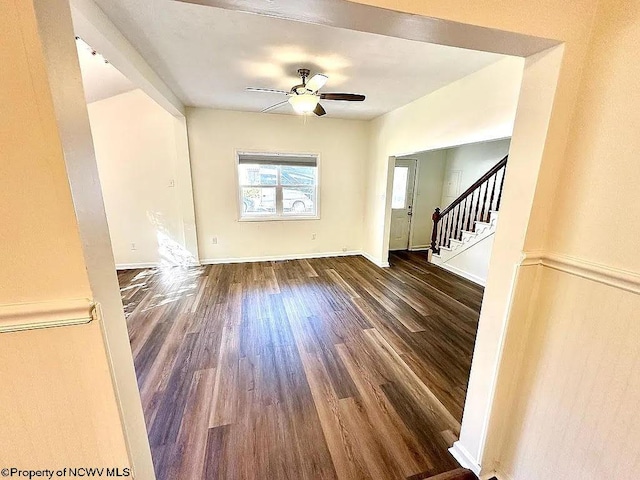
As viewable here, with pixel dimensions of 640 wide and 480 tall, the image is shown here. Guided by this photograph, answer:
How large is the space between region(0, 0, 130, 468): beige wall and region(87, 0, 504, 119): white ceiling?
1.63 metres

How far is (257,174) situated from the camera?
479cm

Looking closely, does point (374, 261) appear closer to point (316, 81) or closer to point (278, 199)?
point (278, 199)

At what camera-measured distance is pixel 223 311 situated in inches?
122

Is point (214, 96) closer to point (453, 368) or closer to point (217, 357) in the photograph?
point (217, 357)

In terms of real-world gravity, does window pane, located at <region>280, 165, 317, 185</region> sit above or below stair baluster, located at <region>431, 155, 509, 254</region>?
above

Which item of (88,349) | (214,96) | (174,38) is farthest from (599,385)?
(214,96)

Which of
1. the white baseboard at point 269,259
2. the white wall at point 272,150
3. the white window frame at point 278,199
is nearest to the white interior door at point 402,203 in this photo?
the white wall at point 272,150

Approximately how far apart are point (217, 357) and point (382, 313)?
182cm

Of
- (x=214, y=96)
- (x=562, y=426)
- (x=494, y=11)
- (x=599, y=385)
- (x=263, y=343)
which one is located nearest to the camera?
(x=494, y=11)

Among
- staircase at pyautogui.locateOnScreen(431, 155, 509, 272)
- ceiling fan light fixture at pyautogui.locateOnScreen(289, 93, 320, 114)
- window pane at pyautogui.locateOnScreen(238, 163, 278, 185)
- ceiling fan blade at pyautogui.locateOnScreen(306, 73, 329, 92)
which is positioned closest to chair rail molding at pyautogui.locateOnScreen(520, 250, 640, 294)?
ceiling fan blade at pyautogui.locateOnScreen(306, 73, 329, 92)

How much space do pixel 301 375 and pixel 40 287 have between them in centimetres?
178

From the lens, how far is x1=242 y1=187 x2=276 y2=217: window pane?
15.9 feet

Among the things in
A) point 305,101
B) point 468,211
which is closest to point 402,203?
point 468,211

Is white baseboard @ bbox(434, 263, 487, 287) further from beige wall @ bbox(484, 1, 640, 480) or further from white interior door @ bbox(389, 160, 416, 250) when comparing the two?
beige wall @ bbox(484, 1, 640, 480)
